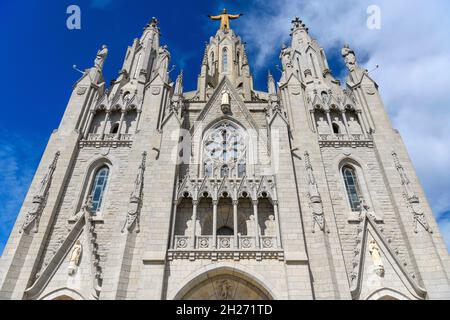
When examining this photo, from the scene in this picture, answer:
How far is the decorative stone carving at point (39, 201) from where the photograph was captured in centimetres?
1490

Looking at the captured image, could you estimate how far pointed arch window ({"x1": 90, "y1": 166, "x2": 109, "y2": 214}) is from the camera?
55.7 ft

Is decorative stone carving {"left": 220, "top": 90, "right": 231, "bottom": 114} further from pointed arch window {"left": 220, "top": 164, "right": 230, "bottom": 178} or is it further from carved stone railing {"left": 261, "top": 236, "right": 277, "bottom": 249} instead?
carved stone railing {"left": 261, "top": 236, "right": 277, "bottom": 249}

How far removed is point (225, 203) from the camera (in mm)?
16500

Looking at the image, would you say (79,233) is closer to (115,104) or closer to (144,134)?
(144,134)

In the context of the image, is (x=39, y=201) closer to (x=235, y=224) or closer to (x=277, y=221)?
(x=235, y=224)

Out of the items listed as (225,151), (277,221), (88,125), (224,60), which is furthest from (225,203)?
(224,60)

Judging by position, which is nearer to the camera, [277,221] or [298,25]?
[277,221]

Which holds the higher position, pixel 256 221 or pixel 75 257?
pixel 256 221

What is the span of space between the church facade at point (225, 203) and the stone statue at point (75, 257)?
0.05 m

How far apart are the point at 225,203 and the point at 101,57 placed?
1593 centimetres

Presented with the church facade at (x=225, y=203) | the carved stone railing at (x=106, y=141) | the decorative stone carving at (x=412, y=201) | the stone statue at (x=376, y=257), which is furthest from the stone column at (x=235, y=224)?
the decorative stone carving at (x=412, y=201)

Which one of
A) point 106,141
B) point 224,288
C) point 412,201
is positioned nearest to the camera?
point 224,288
